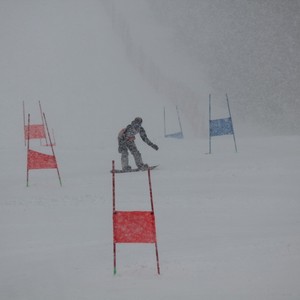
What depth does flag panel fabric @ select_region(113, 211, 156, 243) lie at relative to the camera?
511cm

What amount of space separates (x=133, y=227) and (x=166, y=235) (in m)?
1.51

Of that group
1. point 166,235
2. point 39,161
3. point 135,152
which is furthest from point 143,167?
point 166,235

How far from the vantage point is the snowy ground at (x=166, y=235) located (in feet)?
15.6

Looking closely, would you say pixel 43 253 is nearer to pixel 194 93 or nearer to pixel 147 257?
pixel 147 257

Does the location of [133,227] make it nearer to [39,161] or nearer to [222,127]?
[39,161]

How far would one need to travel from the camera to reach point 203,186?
10242mm

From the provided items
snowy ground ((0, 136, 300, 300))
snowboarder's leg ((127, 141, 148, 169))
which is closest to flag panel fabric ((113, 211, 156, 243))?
snowy ground ((0, 136, 300, 300))

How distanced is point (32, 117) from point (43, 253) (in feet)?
96.2

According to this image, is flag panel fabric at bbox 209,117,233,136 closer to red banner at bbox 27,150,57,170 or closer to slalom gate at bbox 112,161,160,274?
red banner at bbox 27,150,57,170

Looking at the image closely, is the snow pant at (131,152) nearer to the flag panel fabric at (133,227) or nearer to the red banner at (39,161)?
the red banner at (39,161)

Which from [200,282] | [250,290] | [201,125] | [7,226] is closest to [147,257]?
[200,282]

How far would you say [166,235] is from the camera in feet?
21.6

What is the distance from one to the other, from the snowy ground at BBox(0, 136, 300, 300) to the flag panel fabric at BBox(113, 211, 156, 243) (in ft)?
1.27

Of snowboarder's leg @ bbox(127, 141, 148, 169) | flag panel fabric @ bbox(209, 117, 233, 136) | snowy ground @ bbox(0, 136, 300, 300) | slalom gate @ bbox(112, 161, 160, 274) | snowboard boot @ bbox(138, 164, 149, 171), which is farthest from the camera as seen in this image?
flag panel fabric @ bbox(209, 117, 233, 136)
